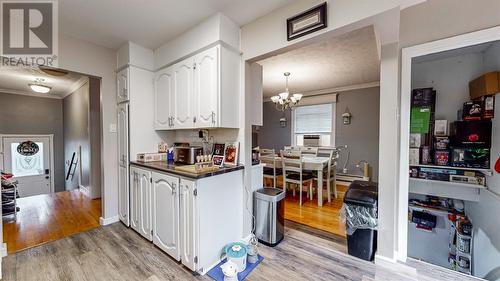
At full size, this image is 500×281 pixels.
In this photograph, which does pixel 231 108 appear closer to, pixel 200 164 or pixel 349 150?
pixel 200 164

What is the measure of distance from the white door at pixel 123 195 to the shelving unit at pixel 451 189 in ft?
11.6

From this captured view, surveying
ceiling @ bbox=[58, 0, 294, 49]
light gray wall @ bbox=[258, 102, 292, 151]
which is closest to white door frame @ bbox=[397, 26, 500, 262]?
ceiling @ bbox=[58, 0, 294, 49]

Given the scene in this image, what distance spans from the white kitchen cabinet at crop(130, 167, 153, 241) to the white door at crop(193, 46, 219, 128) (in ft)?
2.88

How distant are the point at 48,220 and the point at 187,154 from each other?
2.35m

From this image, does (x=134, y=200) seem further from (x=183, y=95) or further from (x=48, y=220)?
→ (x=48, y=220)

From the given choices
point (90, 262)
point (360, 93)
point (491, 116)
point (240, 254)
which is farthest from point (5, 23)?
point (360, 93)

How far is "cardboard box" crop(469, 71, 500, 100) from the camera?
1811 mm

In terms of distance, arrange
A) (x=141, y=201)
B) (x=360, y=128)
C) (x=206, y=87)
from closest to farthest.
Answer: (x=206, y=87)
(x=141, y=201)
(x=360, y=128)

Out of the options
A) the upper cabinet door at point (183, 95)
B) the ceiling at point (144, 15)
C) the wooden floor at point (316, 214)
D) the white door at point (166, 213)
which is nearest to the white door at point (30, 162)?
the ceiling at point (144, 15)

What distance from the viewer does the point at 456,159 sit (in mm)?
2123

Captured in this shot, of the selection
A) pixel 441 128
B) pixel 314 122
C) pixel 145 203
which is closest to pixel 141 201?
pixel 145 203

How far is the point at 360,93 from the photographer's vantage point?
4.60 meters

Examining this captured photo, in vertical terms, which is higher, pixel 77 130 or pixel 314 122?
pixel 314 122

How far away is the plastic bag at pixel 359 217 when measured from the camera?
6.05 feet
